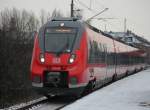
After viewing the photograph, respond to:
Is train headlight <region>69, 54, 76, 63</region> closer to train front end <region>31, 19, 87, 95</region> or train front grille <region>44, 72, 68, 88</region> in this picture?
train front end <region>31, 19, 87, 95</region>

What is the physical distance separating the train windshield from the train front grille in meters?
0.96

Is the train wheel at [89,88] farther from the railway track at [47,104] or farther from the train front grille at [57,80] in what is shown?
the train front grille at [57,80]

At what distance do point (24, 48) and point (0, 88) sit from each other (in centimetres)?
625

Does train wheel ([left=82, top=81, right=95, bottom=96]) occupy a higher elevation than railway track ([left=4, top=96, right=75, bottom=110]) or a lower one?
higher

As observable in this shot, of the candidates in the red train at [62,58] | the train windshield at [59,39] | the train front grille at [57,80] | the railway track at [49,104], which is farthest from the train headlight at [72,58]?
the railway track at [49,104]

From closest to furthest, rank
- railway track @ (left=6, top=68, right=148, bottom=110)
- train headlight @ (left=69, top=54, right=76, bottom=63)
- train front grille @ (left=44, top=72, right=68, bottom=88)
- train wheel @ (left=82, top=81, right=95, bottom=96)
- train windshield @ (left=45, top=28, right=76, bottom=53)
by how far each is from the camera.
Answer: railway track @ (left=6, top=68, right=148, bottom=110) < train front grille @ (left=44, top=72, right=68, bottom=88) < train headlight @ (left=69, top=54, right=76, bottom=63) < train windshield @ (left=45, top=28, right=76, bottom=53) < train wheel @ (left=82, top=81, right=95, bottom=96)

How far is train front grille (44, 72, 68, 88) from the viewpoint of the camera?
1845cm

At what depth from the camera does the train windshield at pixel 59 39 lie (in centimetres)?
1906

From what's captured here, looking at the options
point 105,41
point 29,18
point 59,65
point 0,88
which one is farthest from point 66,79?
point 29,18

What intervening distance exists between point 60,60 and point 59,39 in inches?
39.3

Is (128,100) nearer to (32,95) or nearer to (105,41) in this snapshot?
(32,95)

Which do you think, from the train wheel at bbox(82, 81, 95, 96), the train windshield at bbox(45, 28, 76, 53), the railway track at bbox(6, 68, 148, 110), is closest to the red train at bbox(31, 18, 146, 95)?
the train windshield at bbox(45, 28, 76, 53)

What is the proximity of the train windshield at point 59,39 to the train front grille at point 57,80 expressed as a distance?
3.15ft

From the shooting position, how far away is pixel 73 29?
64.4 ft
